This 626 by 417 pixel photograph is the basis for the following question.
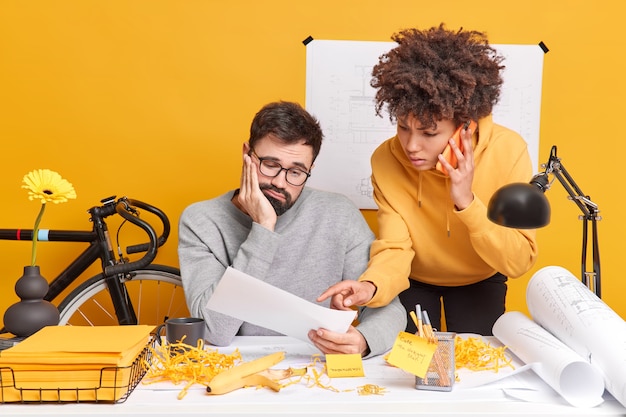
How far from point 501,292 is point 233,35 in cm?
145

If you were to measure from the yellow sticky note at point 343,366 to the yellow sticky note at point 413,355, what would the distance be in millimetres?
118

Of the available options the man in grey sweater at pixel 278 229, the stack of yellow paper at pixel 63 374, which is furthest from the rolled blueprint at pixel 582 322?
the stack of yellow paper at pixel 63 374

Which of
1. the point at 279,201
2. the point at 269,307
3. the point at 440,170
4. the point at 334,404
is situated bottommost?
the point at 334,404

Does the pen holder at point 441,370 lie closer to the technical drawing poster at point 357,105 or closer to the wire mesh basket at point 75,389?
the wire mesh basket at point 75,389

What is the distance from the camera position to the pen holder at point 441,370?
123cm

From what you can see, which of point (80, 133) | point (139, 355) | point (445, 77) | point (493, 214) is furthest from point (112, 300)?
point (493, 214)

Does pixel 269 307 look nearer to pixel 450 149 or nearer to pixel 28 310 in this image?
pixel 28 310

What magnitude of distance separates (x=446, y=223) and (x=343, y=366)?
80 centimetres

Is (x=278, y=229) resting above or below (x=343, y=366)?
above

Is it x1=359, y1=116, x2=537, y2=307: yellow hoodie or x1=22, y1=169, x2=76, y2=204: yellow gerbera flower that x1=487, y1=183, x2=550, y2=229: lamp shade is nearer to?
x1=359, y1=116, x2=537, y2=307: yellow hoodie

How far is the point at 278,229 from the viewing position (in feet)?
6.52

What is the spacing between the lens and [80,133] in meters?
2.71

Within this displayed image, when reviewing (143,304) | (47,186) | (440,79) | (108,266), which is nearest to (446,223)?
(440,79)

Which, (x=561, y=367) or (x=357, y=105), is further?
→ (x=357, y=105)
